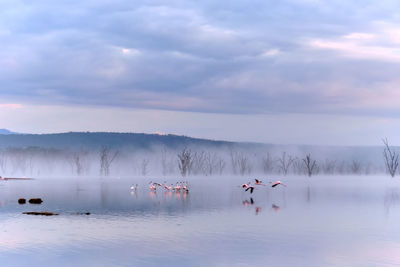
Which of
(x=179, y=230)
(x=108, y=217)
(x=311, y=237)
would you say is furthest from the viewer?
(x=108, y=217)

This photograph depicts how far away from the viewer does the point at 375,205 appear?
5694 centimetres

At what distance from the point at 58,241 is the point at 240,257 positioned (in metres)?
11.3

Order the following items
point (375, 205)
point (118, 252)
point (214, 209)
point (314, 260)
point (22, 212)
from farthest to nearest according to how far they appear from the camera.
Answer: point (375, 205)
point (214, 209)
point (22, 212)
point (118, 252)
point (314, 260)

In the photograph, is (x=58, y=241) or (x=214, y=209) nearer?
(x=58, y=241)

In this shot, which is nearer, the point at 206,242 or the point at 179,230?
the point at 206,242

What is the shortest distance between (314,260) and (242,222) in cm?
1417

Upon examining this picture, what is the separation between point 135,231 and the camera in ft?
114

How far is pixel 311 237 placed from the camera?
33.0 metres

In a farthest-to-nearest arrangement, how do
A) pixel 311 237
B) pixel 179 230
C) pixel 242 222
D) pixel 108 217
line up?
pixel 108 217
pixel 242 222
pixel 179 230
pixel 311 237

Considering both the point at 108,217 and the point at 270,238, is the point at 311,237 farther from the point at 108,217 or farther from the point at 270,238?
the point at 108,217

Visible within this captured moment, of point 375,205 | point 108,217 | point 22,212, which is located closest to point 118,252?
point 108,217

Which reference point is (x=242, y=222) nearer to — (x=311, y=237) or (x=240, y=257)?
(x=311, y=237)

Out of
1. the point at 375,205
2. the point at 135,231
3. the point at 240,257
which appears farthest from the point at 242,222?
the point at 375,205

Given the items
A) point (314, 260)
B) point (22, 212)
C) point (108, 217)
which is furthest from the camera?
point (22, 212)
